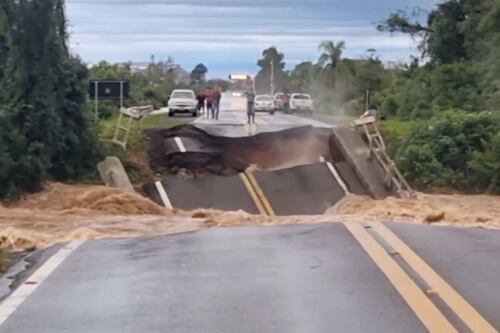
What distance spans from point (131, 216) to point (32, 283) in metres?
11.0

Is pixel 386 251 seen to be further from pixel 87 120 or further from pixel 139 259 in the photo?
pixel 87 120

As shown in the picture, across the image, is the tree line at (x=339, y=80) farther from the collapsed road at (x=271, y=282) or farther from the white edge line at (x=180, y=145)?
the collapsed road at (x=271, y=282)

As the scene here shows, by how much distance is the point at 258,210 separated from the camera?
30250 mm

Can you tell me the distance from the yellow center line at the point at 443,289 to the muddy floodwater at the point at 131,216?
4.00m

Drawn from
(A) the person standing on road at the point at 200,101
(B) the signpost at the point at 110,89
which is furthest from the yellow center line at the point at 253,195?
(A) the person standing on road at the point at 200,101

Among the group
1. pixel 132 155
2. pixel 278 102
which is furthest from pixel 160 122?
pixel 278 102

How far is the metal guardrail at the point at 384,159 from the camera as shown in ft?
105

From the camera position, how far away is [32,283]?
10.8m

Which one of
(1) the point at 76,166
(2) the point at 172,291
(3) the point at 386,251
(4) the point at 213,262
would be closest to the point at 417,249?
(3) the point at 386,251

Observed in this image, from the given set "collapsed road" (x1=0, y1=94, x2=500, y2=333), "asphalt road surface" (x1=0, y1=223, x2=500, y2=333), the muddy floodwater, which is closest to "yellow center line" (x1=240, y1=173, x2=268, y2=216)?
the muddy floodwater

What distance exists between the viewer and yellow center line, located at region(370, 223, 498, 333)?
8703 mm

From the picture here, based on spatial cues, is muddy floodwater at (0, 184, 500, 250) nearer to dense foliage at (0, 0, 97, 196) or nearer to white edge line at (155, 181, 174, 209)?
dense foliage at (0, 0, 97, 196)

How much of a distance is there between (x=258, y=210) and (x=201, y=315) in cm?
2117

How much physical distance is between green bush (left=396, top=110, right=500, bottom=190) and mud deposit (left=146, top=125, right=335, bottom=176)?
3440 millimetres
